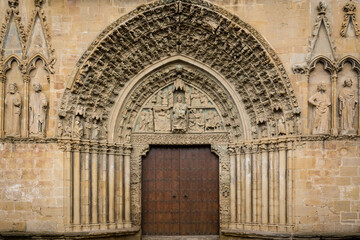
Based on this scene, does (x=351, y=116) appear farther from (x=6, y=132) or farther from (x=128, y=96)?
(x=6, y=132)

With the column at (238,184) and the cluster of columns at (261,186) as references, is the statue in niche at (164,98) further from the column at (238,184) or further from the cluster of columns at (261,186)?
the column at (238,184)

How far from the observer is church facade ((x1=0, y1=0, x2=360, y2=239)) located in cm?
920

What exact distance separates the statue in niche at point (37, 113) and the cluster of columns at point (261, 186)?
13.7ft

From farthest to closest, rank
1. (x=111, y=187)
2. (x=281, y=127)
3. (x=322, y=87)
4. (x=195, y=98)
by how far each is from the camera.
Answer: (x=195, y=98) → (x=111, y=187) → (x=281, y=127) → (x=322, y=87)

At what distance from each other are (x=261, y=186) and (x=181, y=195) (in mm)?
1939

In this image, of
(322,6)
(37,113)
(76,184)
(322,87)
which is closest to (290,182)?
(322,87)

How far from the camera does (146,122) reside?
10664mm

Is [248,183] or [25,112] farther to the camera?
[248,183]

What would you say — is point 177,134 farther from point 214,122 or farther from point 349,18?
point 349,18

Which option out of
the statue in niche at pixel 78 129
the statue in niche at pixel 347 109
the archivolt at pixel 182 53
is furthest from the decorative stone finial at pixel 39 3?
the statue in niche at pixel 347 109

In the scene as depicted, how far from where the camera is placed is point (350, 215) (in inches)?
357

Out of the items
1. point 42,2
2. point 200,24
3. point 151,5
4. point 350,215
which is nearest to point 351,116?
point 350,215

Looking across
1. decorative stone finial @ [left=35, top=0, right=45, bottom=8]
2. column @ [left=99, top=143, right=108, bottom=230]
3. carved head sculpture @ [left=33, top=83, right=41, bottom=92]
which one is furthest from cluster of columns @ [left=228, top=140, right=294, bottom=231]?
decorative stone finial @ [left=35, top=0, right=45, bottom=8]

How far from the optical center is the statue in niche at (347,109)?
9.12 meters
